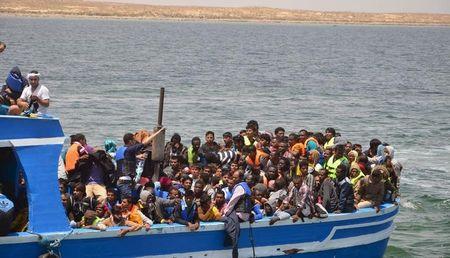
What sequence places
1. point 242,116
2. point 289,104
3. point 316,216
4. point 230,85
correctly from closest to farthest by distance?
point 316,216 < point 242,116 < point 289,104 < point 230,85

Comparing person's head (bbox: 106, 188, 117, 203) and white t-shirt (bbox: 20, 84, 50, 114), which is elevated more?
white t-shirt (bbox: 20, 84, 50, 114)

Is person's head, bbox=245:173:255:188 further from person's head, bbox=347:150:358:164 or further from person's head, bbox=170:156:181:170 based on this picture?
person's head, bbox=347:150:358:164

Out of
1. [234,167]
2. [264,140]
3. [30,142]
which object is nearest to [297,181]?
[234,167]

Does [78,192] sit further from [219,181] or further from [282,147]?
[282,147]

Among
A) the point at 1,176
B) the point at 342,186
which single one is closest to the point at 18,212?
the point at 1,176

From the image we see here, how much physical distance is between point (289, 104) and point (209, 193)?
3467cm

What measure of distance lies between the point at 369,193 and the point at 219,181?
326cm

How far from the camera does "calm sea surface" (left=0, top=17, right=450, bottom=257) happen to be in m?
33.5

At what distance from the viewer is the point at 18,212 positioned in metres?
17.0

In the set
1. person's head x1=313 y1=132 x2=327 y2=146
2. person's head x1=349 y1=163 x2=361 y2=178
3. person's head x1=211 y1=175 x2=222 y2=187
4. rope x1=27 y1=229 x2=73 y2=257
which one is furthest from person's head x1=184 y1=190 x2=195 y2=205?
person's head x1=313 y1=132 x2=327 y2=146

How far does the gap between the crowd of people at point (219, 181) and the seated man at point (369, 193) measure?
2 cm

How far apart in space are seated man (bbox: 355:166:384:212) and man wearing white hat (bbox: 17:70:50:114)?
6.64m

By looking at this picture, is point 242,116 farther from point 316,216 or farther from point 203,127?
point 316,216

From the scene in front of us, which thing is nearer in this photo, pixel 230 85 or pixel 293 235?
pixel 293 235
